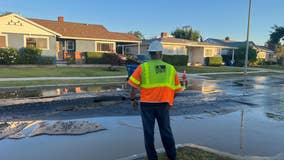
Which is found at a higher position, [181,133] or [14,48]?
[14,48]

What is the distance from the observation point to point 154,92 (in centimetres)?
397

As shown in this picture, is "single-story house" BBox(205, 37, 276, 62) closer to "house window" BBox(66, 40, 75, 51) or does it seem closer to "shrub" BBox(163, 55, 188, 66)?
"shrub" BBox(163, 55, 188, 66)

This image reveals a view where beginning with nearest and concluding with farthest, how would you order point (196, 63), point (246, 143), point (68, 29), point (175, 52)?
1. point (246, 143)
2. point (68, 29)
3. point (175, 52)
4. point (196, 63)

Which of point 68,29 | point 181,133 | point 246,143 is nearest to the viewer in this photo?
point 246,143

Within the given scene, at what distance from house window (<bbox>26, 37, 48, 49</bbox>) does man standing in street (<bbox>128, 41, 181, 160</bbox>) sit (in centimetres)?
2418

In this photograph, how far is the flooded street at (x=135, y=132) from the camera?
16.0 ft

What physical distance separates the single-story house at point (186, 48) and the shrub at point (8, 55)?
15233mm

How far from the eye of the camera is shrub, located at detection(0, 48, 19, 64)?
2256 centimetres

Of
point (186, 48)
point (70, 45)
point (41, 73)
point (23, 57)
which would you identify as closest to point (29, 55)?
point (23, 57)

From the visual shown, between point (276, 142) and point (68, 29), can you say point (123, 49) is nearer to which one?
point (68, 29)

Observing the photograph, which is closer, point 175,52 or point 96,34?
point 96,34

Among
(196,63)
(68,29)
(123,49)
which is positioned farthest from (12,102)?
(196,63)

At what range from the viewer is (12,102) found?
9.59 metres

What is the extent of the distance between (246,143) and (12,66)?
22903mm
